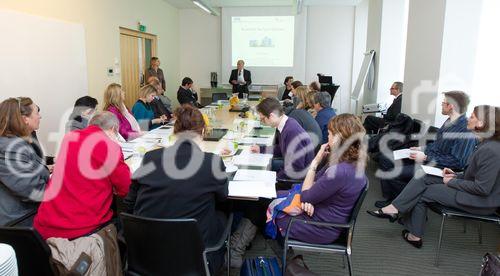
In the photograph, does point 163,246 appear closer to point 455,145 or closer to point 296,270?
point 296,270

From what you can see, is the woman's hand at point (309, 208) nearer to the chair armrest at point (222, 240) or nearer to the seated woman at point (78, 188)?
the chair armrest at point (222, 240)

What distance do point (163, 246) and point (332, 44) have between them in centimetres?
900

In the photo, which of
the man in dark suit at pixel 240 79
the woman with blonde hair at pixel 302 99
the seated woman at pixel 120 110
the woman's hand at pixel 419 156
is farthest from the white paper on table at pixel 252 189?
the man in dark suit at pixel 240 79

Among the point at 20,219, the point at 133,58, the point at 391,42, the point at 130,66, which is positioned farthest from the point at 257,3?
the point at 20,219

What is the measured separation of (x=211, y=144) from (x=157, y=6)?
629cm

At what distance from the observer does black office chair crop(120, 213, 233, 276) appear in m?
1.63

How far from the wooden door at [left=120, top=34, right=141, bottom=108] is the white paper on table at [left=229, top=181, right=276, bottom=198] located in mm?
5596

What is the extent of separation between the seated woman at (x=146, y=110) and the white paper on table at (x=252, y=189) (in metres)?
2.68

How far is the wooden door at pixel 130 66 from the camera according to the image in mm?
7191

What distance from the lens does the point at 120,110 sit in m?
4.00

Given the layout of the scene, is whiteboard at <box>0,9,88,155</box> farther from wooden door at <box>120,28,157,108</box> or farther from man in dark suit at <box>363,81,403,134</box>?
man in dark suit at <box>363,81,403,134</box>

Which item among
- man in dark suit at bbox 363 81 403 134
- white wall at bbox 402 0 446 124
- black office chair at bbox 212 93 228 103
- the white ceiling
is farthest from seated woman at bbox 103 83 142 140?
the white ceiling

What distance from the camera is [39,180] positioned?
7.23 ft

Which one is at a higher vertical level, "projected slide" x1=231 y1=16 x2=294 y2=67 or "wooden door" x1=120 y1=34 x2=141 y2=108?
"projected slide" x1=231 y1=16 x2=294 y2=67
